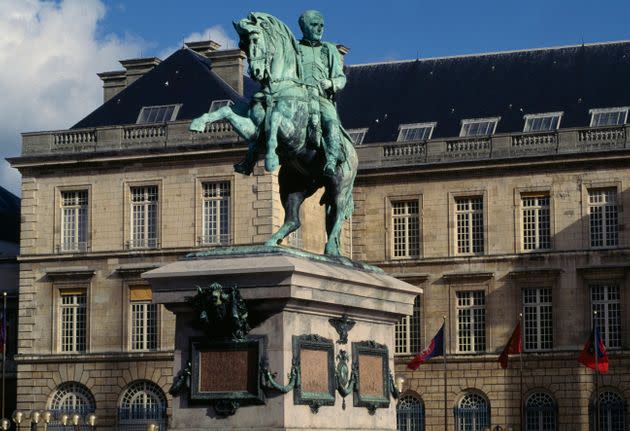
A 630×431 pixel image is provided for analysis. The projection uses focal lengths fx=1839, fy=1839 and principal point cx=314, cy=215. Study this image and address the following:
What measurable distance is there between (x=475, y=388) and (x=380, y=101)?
946 cm

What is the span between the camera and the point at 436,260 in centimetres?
5231

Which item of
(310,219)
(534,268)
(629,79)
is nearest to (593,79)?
(629,79)

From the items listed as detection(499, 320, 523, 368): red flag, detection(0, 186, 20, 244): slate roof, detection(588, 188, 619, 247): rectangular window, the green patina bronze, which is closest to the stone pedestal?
the green patina bronze

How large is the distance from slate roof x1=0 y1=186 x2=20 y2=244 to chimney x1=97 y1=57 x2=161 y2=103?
7.55 metres

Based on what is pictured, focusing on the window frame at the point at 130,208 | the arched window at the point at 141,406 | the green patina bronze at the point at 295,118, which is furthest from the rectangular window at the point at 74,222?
the green patina bronze at the point at 295,118

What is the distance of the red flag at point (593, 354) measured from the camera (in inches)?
1873

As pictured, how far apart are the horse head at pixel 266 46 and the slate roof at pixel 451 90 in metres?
35.8

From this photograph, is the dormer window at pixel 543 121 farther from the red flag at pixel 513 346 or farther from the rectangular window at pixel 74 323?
the rectangular window at pixel 74 323

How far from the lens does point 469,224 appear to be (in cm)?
5222

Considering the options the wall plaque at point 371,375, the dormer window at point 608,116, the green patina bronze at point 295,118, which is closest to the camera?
the green patina bronze at point 295,118

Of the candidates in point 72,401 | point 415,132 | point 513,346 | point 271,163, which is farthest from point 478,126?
point 271,163

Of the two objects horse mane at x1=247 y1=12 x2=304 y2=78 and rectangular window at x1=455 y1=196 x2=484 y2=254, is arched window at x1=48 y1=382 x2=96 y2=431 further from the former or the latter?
horse mane at x1=247 y1=12 x2=304 y2=78

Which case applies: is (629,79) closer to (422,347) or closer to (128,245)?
(422,347)

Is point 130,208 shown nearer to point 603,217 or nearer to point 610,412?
point 603,217
